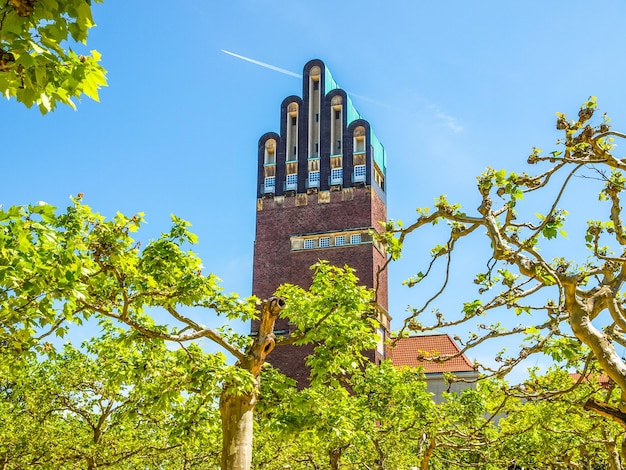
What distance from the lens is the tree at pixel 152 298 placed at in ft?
26.2

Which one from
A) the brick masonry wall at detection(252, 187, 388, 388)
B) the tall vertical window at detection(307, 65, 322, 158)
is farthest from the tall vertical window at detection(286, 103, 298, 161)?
the brick masonry wall at detection(252, 187, 388, 388)

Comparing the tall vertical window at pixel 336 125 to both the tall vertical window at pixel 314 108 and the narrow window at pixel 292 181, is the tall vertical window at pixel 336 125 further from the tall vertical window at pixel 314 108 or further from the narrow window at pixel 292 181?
the narrow window at pixel 292 181

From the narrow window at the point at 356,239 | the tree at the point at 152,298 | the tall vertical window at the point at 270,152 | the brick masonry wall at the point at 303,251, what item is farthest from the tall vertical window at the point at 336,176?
the tree at the point at 152,298

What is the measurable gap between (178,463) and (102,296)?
1480cm

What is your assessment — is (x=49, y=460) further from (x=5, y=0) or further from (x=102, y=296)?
(x=5, y=0)

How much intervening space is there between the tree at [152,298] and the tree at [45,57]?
5.32ft

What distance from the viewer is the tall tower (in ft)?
153

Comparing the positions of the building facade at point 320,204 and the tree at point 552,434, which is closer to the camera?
the tree at point 552,434

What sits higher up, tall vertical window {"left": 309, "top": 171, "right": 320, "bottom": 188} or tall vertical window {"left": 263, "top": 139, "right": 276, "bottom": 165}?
tall vertical window {"left": 263, "top": 139, "right": 276, "bottom": 165}

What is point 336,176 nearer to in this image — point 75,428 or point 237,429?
point 75,428

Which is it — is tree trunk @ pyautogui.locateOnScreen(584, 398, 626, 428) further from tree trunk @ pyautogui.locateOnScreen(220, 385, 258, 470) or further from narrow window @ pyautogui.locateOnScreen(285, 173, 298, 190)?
narrow window @ pyautogui.locateOnScreen(285, 173, 298, 190)

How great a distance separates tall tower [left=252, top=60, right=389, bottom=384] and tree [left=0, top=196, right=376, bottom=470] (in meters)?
30.6

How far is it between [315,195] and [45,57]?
43.9m

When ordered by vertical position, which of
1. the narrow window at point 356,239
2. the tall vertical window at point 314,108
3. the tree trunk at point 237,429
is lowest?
the tree trunk at point 237,429
